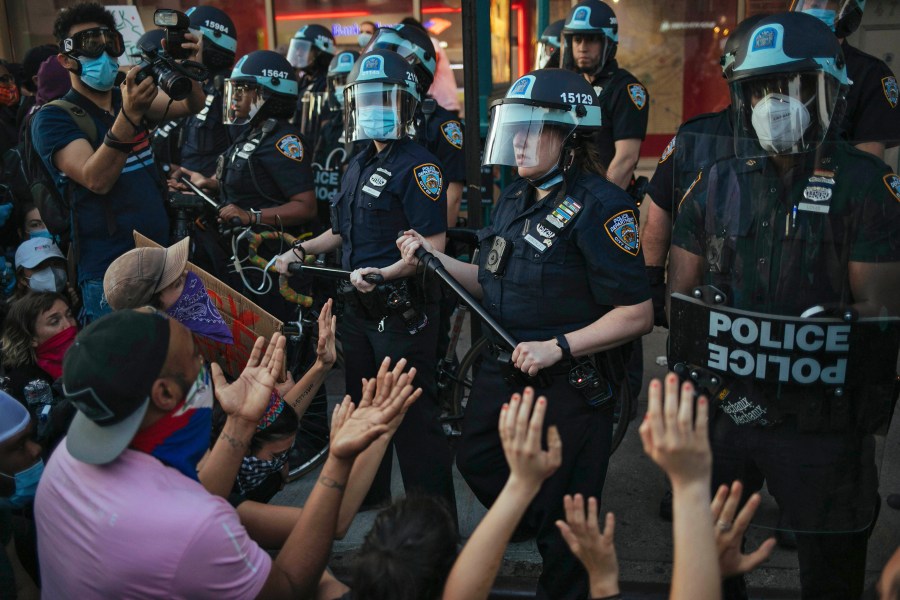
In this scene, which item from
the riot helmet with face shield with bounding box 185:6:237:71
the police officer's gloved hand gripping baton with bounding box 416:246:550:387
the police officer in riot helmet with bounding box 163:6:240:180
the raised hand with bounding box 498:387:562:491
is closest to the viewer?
the raised hand with bounding box 498:387:562:491

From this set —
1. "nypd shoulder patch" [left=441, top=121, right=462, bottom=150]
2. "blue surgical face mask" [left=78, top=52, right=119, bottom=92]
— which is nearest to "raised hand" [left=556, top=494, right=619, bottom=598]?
"blue surgical face mask" [left=78, top=52, right=119, bottom=92]

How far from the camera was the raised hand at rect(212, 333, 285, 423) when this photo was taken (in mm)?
2365

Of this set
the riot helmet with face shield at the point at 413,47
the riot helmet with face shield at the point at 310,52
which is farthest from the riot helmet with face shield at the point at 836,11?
the riot helmet with face shield at the point at 310,52

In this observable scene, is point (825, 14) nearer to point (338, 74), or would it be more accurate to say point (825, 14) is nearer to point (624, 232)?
point (624, 232)

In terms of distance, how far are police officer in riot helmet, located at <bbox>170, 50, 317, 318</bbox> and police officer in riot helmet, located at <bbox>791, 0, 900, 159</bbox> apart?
2.72 meters

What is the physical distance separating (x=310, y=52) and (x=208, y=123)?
1.89 meters

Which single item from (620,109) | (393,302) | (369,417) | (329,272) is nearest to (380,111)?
(329,272)

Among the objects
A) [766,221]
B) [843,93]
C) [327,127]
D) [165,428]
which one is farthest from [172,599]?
[327,127]

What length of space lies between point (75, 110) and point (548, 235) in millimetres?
2374

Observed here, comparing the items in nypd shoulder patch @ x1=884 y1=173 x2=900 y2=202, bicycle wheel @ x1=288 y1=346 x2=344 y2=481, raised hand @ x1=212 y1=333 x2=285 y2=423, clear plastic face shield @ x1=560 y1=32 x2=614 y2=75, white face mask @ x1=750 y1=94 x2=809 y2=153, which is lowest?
bicycle wheel @ x1=288 y1=346 x2=344 y2=481

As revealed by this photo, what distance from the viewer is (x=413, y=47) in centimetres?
500

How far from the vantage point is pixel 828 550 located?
8.26 feet

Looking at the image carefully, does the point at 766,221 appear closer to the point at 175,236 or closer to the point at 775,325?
the point at 775,325

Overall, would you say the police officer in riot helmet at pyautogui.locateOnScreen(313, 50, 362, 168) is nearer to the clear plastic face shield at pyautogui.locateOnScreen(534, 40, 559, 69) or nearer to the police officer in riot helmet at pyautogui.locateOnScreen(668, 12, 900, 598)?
the clear plastic face shield at pyautogui.locateOnScreen(534, 40, 559, 69)
